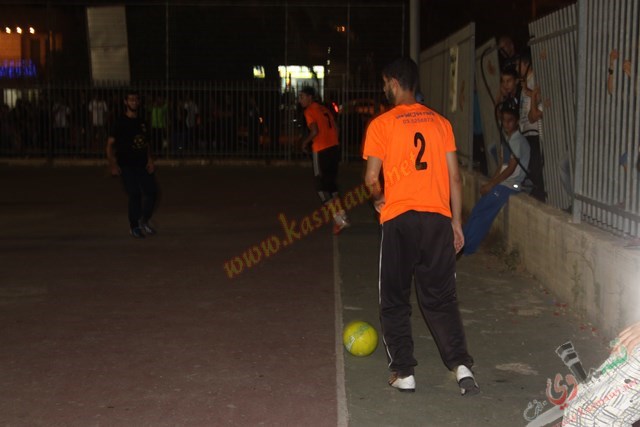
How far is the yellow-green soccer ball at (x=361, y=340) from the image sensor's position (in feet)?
21.7

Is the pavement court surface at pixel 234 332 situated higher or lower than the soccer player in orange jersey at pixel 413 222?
lower

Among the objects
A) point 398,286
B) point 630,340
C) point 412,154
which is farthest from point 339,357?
point 630,340

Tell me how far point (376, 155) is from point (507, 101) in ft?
18.9

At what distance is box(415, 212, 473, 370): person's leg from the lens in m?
5.75

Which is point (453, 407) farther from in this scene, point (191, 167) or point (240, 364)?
point (191, 167)

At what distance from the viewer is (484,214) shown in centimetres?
1053

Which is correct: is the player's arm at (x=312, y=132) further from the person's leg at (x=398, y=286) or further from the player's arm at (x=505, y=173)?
the person's leg at (x=398, y=286)

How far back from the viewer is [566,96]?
9.09 meters

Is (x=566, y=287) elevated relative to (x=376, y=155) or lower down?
lower down

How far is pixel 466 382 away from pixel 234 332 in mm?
2247

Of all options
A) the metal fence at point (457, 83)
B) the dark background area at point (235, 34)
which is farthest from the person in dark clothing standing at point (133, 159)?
the dark background area at point (235, 34)

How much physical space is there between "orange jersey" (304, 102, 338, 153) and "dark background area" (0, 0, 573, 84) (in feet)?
57.1

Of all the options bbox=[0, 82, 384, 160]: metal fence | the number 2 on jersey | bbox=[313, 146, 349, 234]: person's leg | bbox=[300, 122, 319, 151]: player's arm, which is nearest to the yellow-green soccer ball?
the number 2 on jersey

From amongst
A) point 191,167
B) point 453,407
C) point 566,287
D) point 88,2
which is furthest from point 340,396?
point 88,2
